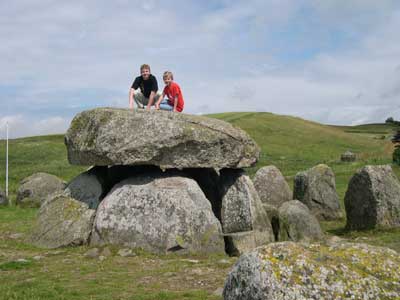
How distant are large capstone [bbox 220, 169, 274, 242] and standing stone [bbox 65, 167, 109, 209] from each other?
12.7ft

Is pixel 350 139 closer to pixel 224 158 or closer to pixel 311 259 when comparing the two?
pixel 224 158

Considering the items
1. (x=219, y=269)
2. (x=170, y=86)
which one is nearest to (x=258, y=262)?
(x=219, y=269)

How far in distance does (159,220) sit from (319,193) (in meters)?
9.31

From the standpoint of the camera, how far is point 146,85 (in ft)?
58.3

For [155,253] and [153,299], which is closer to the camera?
[153,299]

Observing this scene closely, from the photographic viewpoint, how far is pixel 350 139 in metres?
73.4

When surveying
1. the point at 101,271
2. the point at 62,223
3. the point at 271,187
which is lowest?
the point at 101,271

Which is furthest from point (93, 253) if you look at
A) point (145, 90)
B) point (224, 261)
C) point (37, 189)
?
point (37, 189)

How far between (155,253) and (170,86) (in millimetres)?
5923

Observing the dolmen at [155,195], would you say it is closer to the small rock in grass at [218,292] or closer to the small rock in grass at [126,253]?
the small rock in grass at [126,253]

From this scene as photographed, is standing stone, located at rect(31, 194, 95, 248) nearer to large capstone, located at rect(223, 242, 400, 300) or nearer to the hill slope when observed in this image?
large capstone, located at rect(223, 242, 400, 300)

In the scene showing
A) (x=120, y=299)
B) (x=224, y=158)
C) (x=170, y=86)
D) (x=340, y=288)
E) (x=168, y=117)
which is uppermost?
(x=170, y=86)

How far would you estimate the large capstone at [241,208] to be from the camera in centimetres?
1617

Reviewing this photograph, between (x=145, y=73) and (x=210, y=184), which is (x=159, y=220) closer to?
(x=210, y=184)
